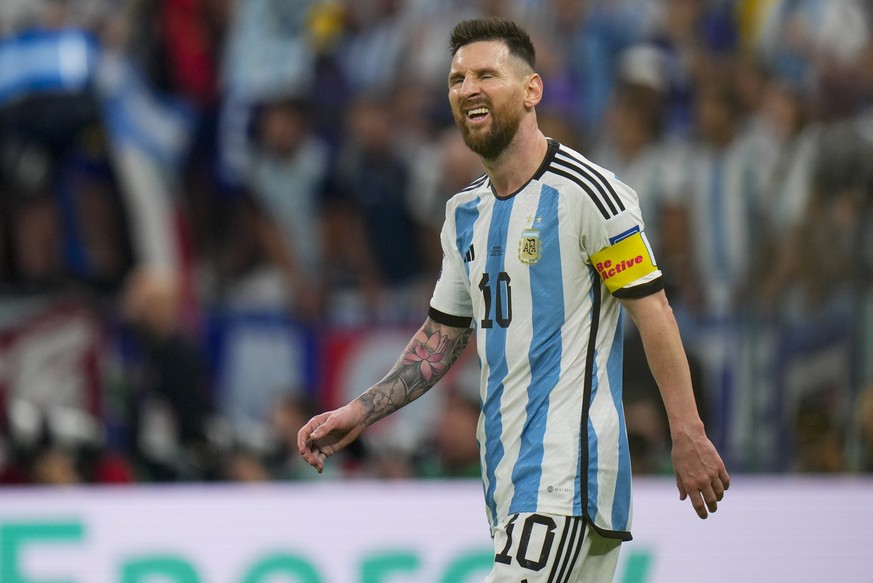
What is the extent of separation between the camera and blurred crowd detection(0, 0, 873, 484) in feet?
28.9

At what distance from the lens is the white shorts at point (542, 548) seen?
358 cm

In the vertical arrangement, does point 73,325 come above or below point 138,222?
below

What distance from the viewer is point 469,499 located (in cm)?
617

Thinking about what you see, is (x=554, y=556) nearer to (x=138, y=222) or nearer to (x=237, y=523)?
(x=237, y=523)

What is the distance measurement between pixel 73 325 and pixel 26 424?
3.85 ft

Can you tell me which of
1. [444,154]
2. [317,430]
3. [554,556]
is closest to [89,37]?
[444,154]

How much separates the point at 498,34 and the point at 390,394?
108 centimetres

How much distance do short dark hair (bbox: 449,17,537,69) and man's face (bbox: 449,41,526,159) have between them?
0.08 feet

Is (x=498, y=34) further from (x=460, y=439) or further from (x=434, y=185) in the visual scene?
(x=434, y=185)

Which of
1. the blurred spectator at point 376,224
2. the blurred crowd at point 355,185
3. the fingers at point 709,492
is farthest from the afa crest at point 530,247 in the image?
the blurred spectator at point 376,224

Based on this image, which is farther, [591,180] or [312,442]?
[312,442]

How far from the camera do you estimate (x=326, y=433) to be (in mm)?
3934

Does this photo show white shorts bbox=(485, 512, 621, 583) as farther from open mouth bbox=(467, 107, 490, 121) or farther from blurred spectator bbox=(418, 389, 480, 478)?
blurred spectator bbox=(418, 389, 480, 478)

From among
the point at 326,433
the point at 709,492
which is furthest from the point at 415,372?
the point at 709,492
